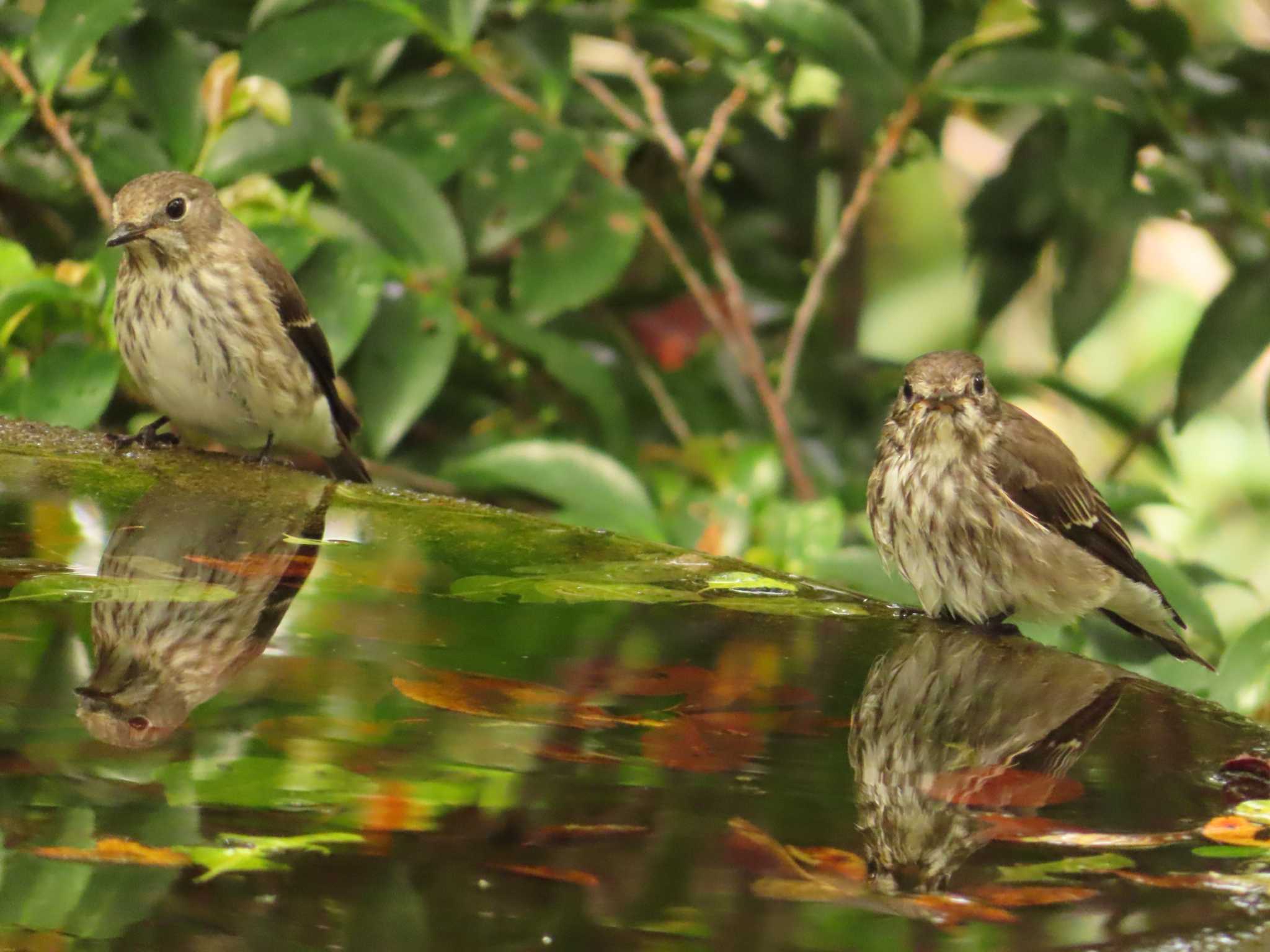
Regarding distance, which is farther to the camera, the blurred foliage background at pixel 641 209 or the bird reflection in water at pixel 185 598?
the blurred foliage background at pixel 641 209

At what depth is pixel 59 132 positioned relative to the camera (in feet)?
12.6

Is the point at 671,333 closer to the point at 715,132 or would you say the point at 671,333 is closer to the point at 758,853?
the point at 715,132

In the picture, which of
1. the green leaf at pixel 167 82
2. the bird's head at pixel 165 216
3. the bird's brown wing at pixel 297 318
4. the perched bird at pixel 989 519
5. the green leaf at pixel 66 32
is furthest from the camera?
the green leaf at pixel 167 82

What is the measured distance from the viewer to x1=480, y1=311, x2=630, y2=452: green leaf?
4086mm

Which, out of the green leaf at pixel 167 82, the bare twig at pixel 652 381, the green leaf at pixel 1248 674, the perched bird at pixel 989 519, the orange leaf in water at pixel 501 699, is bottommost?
the bare twig at pixel 652 381

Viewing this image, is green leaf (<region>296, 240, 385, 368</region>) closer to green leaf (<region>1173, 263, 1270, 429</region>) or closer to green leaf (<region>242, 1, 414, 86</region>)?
green leaf (<region>242, 1, 414, 86</region>)

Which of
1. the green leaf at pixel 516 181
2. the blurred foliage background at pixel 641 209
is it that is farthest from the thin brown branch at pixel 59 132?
the green leaf at pixel 516 181

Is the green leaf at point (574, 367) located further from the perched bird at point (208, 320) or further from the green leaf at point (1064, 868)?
the green leaf at point (1064, 868)

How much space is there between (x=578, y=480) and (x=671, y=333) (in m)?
1.32

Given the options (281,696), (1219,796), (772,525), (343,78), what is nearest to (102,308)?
(343,78)

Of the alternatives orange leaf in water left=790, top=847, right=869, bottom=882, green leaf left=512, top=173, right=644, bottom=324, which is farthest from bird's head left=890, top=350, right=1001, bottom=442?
orange leaf in water left=790, top=847, right=869, bottom=882

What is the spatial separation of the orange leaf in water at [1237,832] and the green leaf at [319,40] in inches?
117

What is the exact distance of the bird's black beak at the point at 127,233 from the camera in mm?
3441

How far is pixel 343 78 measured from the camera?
455 centimetres
